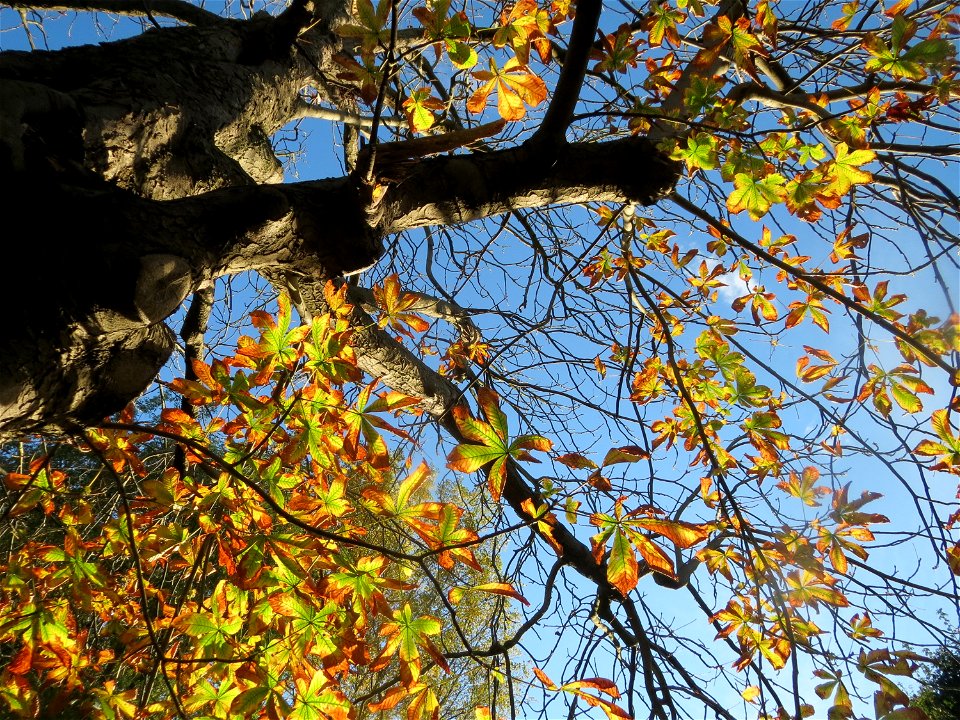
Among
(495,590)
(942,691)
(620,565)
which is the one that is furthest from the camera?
(942,691)

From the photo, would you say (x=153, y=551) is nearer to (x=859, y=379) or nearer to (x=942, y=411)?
(x=859, y=379)

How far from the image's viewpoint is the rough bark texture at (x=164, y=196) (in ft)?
2.83

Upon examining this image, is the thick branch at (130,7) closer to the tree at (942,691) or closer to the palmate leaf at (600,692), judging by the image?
the palmate leaf at (600,692)

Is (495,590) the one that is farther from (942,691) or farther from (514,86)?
(942,691)

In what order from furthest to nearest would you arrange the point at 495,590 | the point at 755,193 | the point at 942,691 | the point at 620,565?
the point at 942,691
the point at 755,193
the point at 495,590
the point at 620,565

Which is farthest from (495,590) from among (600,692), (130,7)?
(130,7)

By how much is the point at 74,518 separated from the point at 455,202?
1.58 m

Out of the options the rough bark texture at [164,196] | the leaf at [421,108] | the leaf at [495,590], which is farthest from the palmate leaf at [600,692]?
the leaf at [421,108]

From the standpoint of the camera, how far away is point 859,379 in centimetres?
174

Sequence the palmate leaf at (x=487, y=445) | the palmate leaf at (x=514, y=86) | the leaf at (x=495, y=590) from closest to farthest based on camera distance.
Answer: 1. the palmate leaf at (x=487, y=445)
2. the leaf at (x=495, y=590)
3. the palmate leaf at (x=514, y=86)

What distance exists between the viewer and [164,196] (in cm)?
148

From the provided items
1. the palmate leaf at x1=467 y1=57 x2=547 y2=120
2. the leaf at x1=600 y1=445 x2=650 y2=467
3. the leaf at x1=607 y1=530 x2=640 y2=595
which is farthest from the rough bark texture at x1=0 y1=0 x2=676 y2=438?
the leaf at x1=607 y1=530 x2=640 y2=595

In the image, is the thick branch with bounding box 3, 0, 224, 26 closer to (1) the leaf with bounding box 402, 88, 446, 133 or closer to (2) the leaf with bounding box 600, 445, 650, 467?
(1) the leaf with bounding box 402, 88, 446, 133

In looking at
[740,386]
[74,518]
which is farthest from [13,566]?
[740,386]
